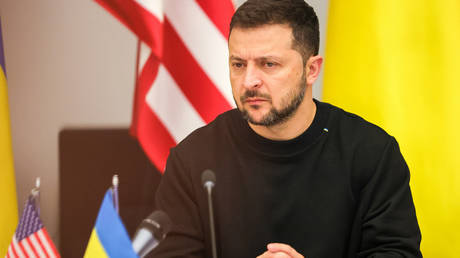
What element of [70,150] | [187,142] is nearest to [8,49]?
[70,150]

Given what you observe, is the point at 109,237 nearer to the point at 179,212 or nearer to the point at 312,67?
the point at 179,212

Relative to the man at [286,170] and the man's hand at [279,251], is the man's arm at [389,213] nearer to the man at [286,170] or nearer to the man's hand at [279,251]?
the man at [286,170]

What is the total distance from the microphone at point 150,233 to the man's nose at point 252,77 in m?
0.62

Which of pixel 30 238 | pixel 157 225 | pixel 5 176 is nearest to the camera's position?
pixel 157 225

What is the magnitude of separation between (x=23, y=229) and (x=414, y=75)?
150cm

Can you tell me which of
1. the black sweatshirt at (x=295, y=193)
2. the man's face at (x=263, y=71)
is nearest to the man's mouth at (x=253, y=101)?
the man's face at (x=263, y=71)

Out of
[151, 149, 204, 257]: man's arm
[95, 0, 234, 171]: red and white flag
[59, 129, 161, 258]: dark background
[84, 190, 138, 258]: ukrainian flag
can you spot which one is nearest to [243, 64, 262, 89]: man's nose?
[151, 149, 204, 257]: man's arm

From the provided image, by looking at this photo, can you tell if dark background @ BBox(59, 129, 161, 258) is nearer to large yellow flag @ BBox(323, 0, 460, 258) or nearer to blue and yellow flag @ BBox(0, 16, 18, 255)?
blue and yellow flag @ BBox(0, 16, 18, 255)

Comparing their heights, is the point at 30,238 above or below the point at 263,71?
below

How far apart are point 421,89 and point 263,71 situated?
79 cm

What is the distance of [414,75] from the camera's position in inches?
82.7

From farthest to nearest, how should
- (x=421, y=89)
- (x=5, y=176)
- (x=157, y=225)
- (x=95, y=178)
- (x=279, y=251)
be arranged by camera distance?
(x=95, y=178) → (x=5, y=176) → (x=421, y=89) → (x=279, y=251) → (x=157, y=225)

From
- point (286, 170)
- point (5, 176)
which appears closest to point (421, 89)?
point (286, 170)

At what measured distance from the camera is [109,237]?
1.11 m
